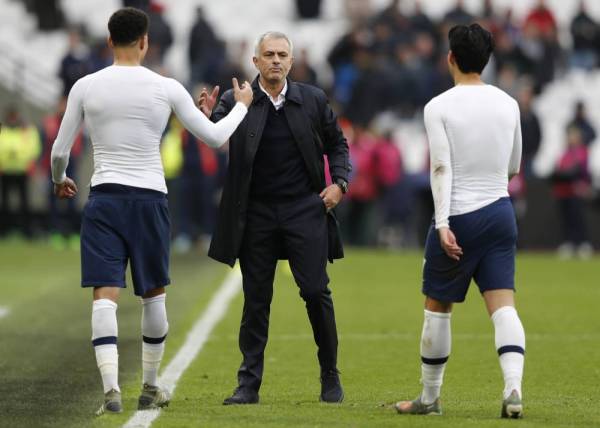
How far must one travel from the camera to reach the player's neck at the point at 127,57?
9055mm

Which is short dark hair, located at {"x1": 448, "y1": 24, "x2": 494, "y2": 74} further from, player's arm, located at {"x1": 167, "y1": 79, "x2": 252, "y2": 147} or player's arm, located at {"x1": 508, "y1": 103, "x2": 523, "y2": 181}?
player's arm, located at {"x1": 167, "y1": 79, "x2": 252, "y2": 147}

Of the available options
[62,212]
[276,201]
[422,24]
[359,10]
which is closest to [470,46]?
[276,201]

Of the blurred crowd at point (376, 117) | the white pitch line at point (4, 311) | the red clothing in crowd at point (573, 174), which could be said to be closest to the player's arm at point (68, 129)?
the white pitch line at point (4, 311)

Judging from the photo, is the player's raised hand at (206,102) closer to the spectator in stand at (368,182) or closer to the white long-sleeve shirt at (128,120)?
the white long-sleeve shirt at (128,120)

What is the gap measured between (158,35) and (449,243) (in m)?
23.3

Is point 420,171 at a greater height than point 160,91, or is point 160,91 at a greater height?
point 160,91

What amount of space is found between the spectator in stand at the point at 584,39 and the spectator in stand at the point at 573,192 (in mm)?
6395

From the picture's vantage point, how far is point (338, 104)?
99.8ft

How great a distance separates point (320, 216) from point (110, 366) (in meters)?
1.64

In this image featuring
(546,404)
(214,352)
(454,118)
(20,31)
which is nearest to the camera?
(454,118)

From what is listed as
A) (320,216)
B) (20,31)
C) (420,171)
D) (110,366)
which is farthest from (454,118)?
(20,31)

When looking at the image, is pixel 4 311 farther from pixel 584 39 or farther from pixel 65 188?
pixel 584 39

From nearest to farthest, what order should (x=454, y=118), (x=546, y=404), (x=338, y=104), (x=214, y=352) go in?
(x=454, y=118) < (x=546, y=404) < (x=214, y=352) < (x=338, y=104)

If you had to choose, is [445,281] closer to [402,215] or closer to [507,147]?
[507,147]
